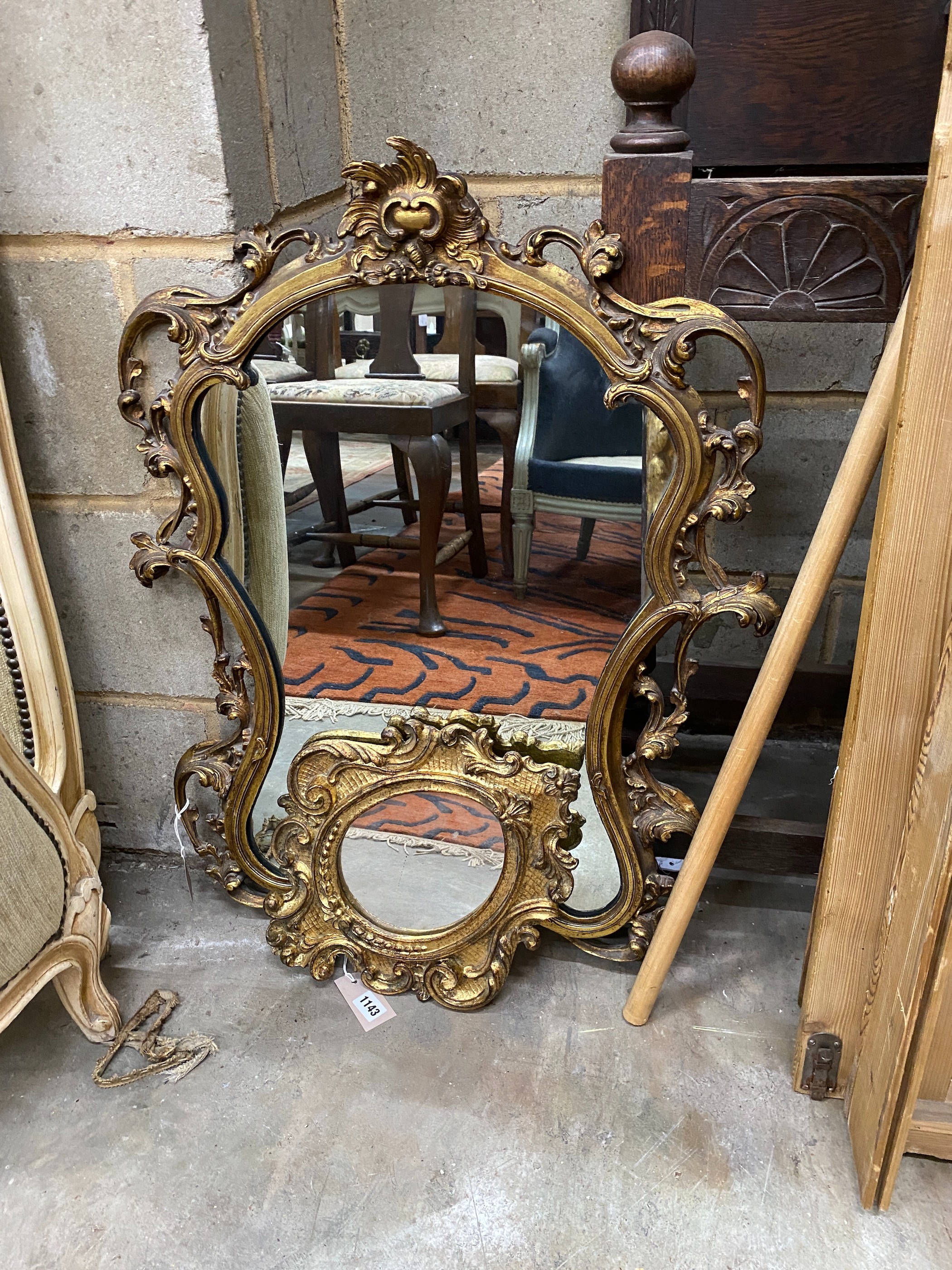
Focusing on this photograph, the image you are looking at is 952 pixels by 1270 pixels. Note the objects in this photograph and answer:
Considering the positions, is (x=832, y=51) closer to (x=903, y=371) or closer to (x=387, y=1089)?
(x=903, y=371)

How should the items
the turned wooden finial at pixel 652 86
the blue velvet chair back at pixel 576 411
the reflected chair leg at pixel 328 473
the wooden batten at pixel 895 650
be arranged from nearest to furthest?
the wooden batten at pixel 895 650 → the turned wooden finial at pixel 652 86 → the blue velvet chair back at pixel 576 411 → the reflected chair leg at pixel 328 473

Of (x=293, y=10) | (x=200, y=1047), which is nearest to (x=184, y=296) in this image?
(x=293, y=10)

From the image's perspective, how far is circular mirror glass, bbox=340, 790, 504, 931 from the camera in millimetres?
1238

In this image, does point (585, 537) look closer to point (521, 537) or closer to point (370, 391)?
point (521, 537)

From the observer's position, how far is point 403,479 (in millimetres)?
1189

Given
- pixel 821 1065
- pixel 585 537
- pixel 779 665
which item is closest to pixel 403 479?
pixel 585 537

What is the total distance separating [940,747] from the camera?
3.01 feet

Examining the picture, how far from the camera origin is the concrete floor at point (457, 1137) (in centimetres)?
100

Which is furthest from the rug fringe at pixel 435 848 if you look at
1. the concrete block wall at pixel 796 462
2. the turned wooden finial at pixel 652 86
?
the turned wooden finial at pixel 652 86

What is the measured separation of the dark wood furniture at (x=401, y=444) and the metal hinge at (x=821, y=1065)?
71 cm

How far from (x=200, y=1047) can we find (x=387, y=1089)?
0.88 ft

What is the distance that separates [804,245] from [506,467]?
426 mm

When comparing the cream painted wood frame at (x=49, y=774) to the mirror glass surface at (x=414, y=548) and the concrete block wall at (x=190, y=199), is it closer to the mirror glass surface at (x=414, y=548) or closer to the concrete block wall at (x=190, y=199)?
the concrete block wall at (x=190, y=199)

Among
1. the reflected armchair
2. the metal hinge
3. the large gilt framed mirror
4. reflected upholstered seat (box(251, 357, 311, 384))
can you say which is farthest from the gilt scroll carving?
reflected upholstered seat (box(251, 357, 311, 384))
